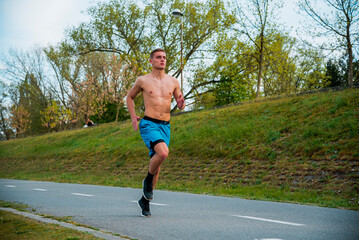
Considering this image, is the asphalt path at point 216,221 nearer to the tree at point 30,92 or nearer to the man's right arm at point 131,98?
the man's right arm at point 131,98

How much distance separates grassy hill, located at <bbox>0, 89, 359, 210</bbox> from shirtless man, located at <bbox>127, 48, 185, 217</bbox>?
13.0 feet

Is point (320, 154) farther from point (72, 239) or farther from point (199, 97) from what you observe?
point (199, 97)

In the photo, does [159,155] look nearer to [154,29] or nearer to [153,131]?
[153,131]

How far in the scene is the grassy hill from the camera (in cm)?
1030

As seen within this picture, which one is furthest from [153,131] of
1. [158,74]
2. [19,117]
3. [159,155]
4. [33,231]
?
[19,117]

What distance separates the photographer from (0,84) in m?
48.8

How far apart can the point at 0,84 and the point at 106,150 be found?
31.1 metres

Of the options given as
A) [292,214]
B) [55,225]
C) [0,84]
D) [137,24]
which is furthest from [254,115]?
[0,84]

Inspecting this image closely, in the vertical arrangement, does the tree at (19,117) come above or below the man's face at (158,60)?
above

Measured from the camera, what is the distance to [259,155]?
44.8 ft

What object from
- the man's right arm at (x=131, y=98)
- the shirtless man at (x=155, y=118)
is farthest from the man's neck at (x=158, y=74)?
the man's right arm at (x=131, y=98)

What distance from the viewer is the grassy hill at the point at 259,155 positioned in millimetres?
10297

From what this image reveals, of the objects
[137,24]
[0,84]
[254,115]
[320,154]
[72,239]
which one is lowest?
[72,239]

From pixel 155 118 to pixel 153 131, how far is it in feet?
0.75
